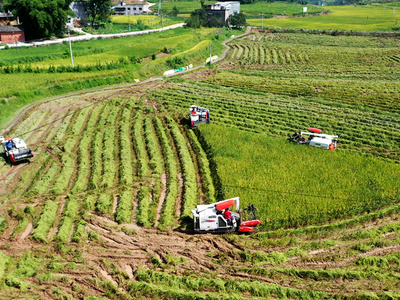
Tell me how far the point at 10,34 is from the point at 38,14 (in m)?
7.64

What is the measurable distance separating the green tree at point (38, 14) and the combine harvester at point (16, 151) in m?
54.7

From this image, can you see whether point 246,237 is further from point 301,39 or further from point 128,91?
→ point 301,39

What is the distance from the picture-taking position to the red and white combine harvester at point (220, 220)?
65.4ft

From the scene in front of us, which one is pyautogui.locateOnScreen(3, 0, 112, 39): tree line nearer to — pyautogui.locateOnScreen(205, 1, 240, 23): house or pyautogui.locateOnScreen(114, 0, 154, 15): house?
pyautogui.locateOnScreen(205, 1, 240, 23): house

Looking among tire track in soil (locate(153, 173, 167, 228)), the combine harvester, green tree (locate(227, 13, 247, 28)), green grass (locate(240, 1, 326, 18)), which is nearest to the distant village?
green tree (locate(227, 13, 247, 28))

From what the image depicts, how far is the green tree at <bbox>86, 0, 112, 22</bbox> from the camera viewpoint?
101750mm

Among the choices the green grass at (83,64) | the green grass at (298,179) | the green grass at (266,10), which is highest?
the green grass at (266,10)

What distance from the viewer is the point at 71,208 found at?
22.1 meters

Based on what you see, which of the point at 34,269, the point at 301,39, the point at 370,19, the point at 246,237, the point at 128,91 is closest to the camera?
the point at 34,269

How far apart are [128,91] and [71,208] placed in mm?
27788

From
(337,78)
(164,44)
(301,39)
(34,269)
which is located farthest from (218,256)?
(301,39)

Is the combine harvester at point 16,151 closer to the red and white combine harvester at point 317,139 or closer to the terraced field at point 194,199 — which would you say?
the terraced field at point 194,199

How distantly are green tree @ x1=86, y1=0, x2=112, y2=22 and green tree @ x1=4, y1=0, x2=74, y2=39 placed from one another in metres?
22.9

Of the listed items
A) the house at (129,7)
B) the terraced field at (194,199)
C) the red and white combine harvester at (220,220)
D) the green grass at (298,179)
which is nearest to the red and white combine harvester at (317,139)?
the green grass at (298,179)
